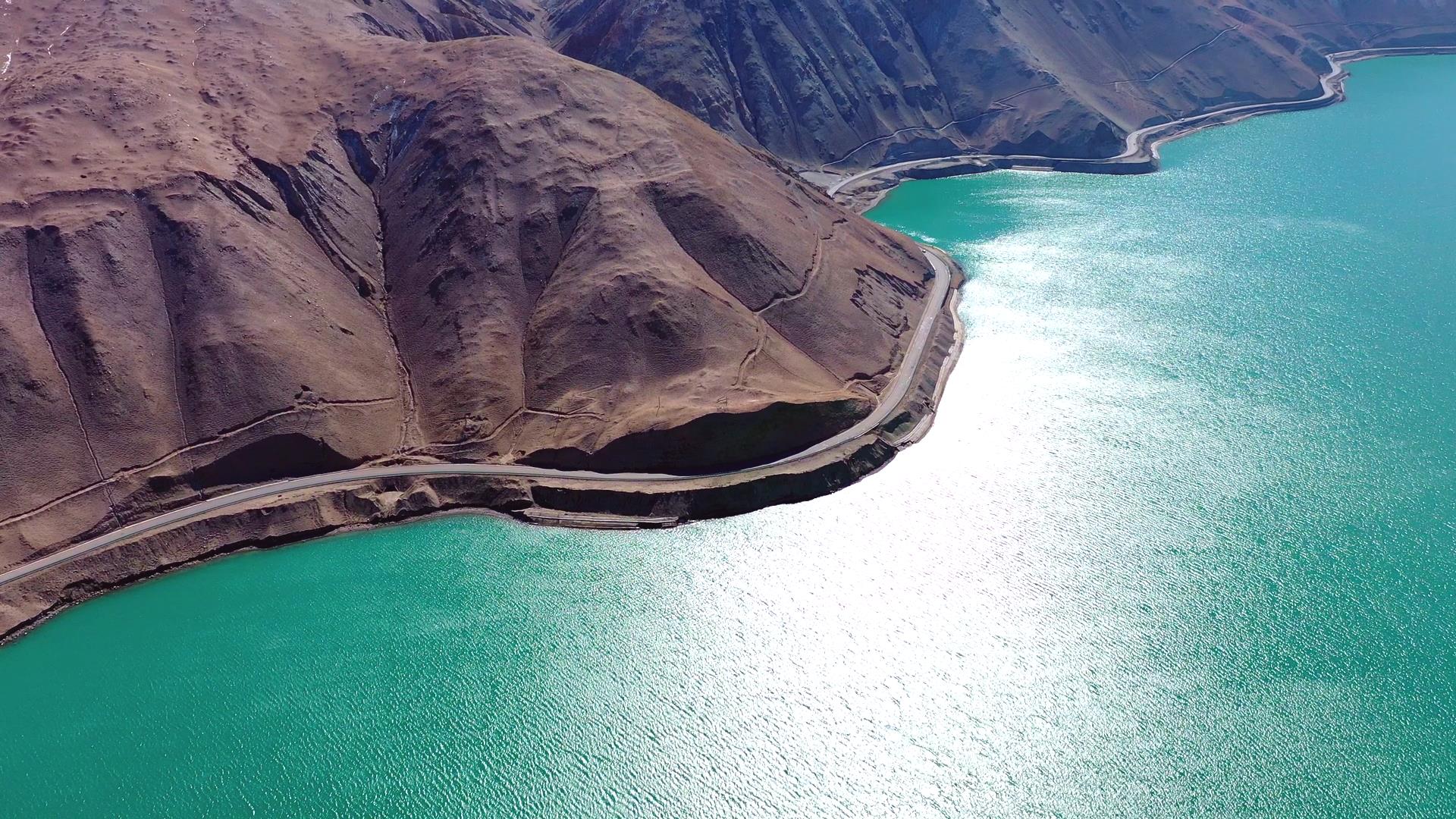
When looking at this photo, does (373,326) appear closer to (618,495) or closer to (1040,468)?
(618,495)

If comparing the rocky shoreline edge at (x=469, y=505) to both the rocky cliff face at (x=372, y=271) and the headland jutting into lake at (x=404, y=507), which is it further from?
the rocky cliff face at (x=372, y=271)

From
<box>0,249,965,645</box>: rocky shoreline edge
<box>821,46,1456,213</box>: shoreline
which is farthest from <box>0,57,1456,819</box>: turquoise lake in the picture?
<box>821,46,1456,213</box>: shoreline

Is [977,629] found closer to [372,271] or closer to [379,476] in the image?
[379,476]

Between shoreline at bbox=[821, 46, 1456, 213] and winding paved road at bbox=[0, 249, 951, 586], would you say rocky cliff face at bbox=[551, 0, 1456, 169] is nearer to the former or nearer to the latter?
shoreline at bbox=[821, 46, 1456, 213]

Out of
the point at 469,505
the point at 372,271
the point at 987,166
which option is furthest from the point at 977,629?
the point at 987,166

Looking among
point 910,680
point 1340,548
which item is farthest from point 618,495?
point 1340,548

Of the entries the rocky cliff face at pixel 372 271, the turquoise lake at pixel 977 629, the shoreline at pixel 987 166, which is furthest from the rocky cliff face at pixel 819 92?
the turquoise lake at pixel 977 629
